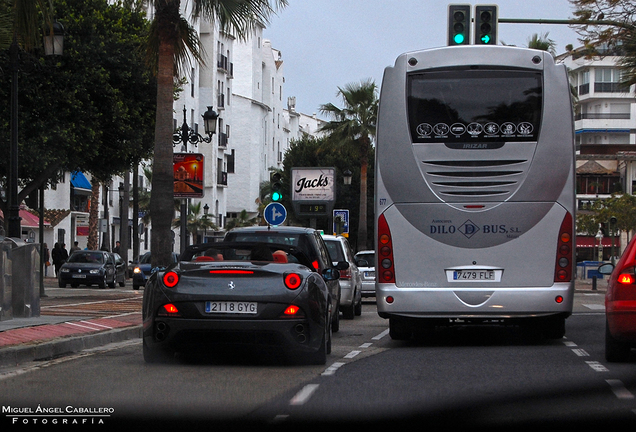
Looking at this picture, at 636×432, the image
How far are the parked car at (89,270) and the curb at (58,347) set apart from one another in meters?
25.6

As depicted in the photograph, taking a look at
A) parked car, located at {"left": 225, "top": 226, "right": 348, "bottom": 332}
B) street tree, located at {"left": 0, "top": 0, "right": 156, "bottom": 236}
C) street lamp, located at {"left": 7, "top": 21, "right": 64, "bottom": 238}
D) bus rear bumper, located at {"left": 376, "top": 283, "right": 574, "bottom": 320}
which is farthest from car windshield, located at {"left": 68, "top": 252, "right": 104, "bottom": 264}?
bus rear bumper, located at {"left": 376, "top": 283, "right": 574, "bottom": 320}

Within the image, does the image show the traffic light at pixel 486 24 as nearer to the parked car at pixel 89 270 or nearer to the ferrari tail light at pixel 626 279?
the ferrari tail light at pixel 626 279

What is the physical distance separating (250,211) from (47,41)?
8390cm

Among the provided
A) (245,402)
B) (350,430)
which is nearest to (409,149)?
(245,402)

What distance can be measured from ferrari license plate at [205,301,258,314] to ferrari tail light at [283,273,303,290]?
42 cm

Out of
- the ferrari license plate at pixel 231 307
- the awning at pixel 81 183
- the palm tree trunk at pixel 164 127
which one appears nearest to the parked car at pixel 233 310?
the ferrari license plate at pixel 231 307

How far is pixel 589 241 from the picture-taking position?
3447 inches

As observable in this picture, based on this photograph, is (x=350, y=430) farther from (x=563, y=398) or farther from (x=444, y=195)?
(x=444, y=195)

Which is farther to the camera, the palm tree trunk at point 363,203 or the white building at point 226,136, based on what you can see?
the white building at point 226,136

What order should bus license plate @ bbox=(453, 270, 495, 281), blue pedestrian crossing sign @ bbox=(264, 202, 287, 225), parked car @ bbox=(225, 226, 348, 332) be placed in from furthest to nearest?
blue pedestrian crossing sign @ bbox=(264, 202, 287, 225) < parked car @ bbox=(225, 226, 348, 332) < bus license plate @ bbox=(453, 270, 495, 281)

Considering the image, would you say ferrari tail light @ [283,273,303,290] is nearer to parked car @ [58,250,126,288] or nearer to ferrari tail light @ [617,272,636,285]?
ferrari tail light @ [617,272,636,285]

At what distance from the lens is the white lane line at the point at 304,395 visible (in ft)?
26.6

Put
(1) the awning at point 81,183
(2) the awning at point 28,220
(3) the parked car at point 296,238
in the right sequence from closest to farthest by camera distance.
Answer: (3) the parked car at point 296,238, (2) the awning at point 28,220, (1) the awning at point 81,183

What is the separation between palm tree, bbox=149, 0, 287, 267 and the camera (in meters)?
21.5
